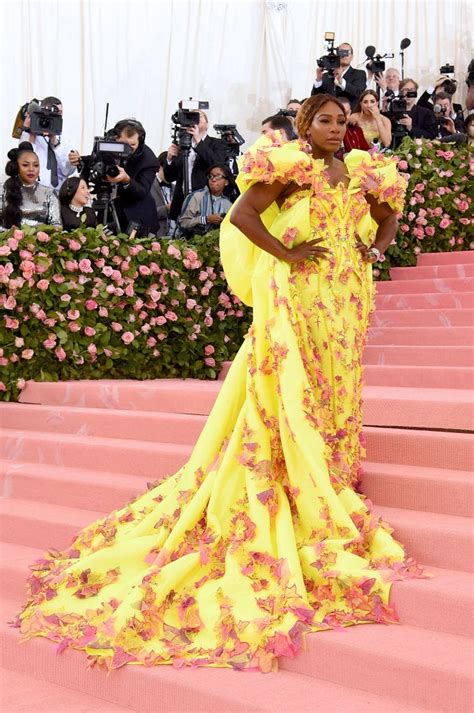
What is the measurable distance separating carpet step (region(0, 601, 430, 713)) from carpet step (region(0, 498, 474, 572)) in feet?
2.20

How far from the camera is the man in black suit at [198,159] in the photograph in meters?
7.81

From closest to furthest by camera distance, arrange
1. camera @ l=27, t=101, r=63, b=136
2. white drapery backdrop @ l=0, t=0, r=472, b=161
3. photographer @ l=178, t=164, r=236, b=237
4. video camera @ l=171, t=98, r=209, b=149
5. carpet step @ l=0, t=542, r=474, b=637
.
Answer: carpet step @ l=0, t=542, r=474, b=637, photographer @ l=178, t=164, r=236, b=237, camera @ l=27, t=101, r=63, b=136, video camera @ l=171, t=98, r=209, b=149, white drapery backdrop @ l=0, t=0, r=472, b=161

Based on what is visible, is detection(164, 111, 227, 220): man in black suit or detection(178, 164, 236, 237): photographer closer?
detection(178, 164, 236, 237): photographer

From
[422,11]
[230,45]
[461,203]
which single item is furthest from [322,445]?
[422,11]

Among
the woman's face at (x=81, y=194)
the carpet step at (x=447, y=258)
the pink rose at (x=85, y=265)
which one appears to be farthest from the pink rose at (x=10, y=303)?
the carpet step at (x=447, y=258)

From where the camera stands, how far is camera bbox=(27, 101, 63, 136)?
755cm

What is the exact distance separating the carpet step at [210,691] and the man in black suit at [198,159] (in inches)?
201

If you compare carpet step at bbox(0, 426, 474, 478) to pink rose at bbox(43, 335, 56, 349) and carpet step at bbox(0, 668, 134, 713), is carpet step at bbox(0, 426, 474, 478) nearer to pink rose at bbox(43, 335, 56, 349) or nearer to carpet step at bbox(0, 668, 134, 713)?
pink rose at bbox(43, 335, 56, 349)

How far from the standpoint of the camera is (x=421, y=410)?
4371 millimetres

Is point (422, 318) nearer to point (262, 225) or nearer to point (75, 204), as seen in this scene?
point (75, 204)

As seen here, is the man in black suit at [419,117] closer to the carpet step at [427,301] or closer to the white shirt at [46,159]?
the carpet step at [427,301]

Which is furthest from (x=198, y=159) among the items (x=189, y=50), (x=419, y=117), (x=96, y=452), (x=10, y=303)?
(x=189, y=50)

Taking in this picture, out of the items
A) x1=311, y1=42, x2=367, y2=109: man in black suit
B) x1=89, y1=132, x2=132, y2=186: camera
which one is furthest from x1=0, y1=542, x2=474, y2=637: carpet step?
x1=311, y1=42, x2=367, y2=109: man in black suit

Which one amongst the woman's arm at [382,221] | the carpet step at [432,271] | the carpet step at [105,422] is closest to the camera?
the woman's arm at [382,221]
